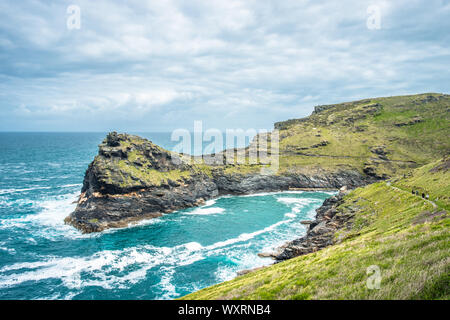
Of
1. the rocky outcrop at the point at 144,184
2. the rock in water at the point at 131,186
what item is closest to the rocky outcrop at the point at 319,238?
the rock in water at the point at 131,186

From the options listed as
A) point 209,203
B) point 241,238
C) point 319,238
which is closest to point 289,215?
point 241,238

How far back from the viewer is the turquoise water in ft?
135

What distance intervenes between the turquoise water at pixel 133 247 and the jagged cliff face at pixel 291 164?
6.94m

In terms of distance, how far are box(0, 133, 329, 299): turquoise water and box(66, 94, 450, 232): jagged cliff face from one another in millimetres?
6937

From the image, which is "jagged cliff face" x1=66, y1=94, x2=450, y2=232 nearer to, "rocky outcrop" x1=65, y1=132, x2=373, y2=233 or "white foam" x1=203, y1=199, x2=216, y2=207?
"rocky outcrop" x1=65, y1=132, x2=373, y2=233

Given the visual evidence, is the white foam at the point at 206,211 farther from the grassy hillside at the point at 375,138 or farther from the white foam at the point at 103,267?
the grassy hillside at the point at 375,138

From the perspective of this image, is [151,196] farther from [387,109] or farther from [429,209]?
[387,109]

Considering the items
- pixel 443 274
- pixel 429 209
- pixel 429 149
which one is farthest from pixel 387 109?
pixel 443 274

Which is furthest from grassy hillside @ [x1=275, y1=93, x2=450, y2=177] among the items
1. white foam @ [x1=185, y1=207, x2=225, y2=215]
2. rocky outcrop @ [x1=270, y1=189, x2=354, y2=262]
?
rocky outcrop @ [x1=270, y1=189, x2=354, y2=262]

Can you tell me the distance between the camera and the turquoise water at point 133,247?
41.2 meters

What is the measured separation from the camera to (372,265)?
17172 mm

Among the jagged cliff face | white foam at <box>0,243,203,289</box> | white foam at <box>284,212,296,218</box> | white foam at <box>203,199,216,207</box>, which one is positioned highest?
the jagged cliff face

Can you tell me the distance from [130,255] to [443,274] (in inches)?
2018

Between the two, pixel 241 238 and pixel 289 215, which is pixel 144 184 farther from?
pixel 289 215
